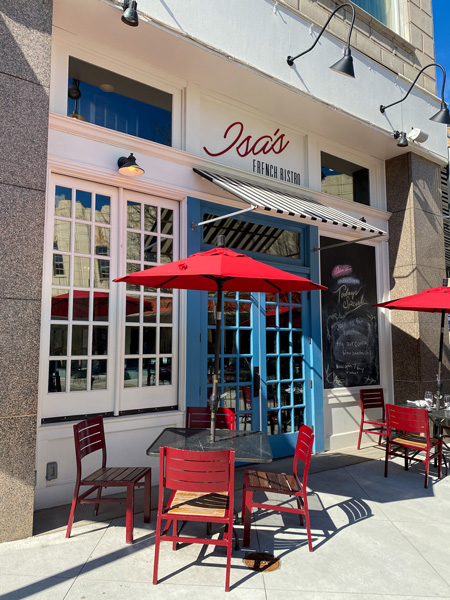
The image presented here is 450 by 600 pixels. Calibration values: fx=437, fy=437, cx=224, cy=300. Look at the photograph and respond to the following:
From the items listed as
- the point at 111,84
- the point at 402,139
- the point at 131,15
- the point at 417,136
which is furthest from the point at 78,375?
the point at 417,136

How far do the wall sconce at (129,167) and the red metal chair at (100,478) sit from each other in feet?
9.10

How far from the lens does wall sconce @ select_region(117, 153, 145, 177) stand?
5020 mm

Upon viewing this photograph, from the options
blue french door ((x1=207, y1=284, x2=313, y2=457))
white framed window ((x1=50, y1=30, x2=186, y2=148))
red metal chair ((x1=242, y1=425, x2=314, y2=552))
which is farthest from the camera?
blue french door ((x1=207, y1=284, x2=313, y2=457))

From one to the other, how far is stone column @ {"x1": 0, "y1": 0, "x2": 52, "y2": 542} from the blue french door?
2.51m

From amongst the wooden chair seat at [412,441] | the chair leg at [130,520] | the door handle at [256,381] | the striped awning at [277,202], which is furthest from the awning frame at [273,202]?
the chair leg at [130,520]

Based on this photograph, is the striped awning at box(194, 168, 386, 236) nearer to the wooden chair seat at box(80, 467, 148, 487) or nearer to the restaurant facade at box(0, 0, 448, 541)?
the restaurant facade at box(0, 0, 448, 541)

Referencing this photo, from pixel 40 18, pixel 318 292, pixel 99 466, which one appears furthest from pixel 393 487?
pixel 40 18

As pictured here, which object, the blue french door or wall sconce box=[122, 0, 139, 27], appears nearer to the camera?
wall sconce box=[122, 0, 139, 27]

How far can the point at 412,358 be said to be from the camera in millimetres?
7957

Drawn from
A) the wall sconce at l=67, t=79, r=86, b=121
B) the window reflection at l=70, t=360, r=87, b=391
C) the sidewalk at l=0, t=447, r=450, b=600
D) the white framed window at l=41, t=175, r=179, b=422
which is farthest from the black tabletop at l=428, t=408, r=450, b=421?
the wall sconce at l=67, t=79, r=86, b=121

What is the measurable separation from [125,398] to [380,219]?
6.02 meters

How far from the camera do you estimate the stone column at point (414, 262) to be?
7.96 metres

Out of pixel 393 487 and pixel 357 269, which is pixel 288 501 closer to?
pixel 393 487

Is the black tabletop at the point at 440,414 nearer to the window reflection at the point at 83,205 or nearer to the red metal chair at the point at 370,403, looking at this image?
the red metal chair at the point at 370,403
